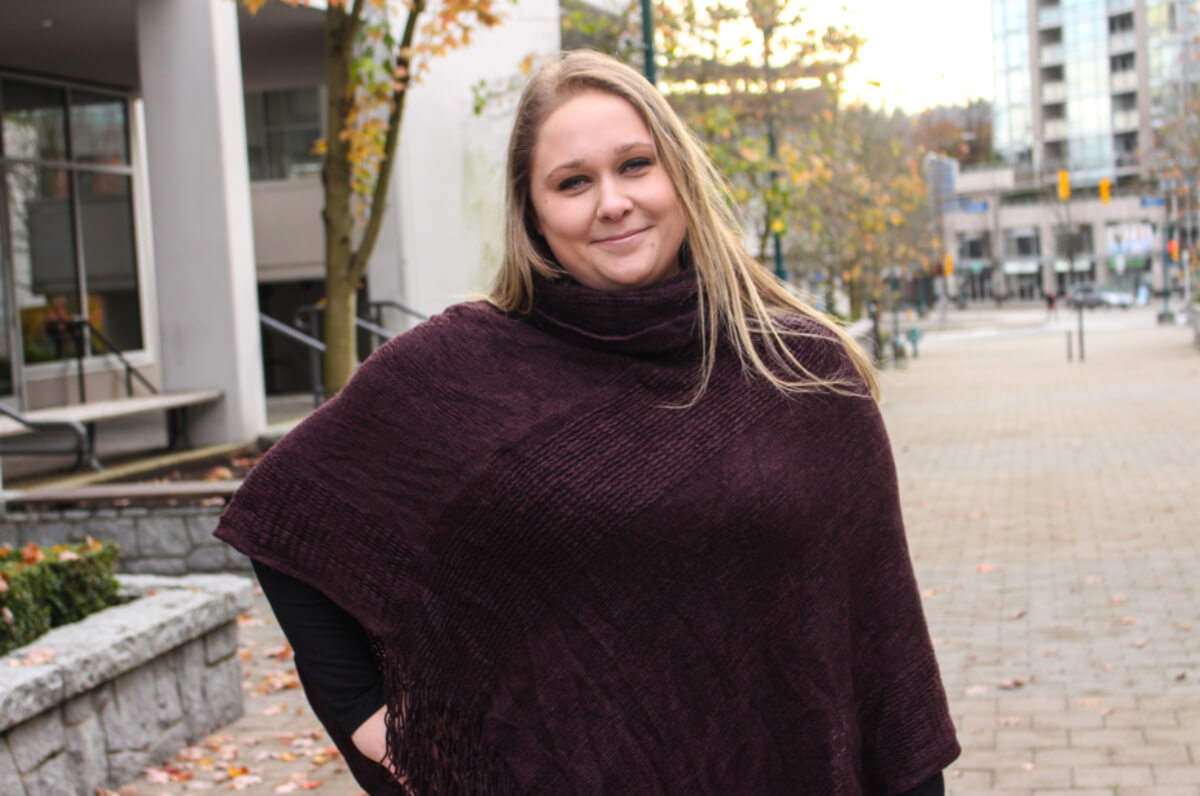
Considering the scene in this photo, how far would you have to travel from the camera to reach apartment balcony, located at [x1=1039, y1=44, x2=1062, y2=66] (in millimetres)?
96812

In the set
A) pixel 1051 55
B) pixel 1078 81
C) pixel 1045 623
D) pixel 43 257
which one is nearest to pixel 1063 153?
pixel 1078 81

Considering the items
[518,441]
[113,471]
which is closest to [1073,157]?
[113,471]

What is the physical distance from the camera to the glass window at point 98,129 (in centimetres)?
1576

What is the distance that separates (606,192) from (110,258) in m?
15.1

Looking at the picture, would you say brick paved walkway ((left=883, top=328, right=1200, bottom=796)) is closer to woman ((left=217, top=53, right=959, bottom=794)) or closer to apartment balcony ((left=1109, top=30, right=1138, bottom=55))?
woman ((left=217, top=53, right=959, bottom=794))

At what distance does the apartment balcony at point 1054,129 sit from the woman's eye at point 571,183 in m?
103

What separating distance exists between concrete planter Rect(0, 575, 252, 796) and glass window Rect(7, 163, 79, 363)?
32.6 feet

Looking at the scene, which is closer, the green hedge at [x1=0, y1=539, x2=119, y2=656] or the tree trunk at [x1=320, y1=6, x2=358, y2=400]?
the green hedge at [x1=0, y1=539, x2=119, y2=656]

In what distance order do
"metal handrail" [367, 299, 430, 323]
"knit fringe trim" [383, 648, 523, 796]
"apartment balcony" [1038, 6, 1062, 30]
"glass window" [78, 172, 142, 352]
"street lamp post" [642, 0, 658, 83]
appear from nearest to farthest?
"knit fringe trim" [383, 648, 523, 796]
"street lamp post" [642, 0, 658, 83]
"metal handrail" [367, 299, 430, 323]
"glass window" [78, 172, 142, 352]
"apartment balcony" [1038, 6, 1062, 30]

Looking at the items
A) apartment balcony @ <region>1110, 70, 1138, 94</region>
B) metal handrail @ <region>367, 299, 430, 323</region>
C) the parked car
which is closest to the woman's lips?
metal handrail @ <region>367, 299, 430, 323</region>

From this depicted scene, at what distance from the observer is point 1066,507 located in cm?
1090

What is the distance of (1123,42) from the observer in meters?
93.1

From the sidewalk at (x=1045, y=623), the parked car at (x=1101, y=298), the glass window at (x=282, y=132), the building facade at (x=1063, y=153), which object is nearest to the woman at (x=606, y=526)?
the sidewalk at (x=1045, y=623)

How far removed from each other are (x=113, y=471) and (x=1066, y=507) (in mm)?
7377
